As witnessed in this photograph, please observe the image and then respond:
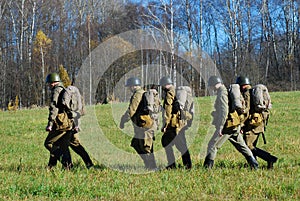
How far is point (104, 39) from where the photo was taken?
41.9 metres

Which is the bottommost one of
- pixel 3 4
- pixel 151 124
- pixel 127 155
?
pixel 127 155

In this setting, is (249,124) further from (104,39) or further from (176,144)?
(104,39)

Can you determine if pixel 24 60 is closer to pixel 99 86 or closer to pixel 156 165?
pixel 99 86

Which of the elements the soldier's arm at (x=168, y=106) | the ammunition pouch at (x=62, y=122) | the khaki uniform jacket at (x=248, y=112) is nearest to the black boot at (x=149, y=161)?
the soldier's arm at (x=168, y=106)

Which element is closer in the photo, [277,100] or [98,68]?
[277,100]

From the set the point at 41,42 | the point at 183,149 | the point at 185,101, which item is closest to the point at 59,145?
the point at 183,149

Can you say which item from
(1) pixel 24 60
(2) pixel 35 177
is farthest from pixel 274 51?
(2) pixel 35 177

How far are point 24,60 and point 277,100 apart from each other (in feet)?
97.9

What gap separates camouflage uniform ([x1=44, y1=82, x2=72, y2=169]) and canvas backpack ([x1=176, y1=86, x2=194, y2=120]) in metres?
2.30

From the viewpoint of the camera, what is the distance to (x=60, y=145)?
7996mm

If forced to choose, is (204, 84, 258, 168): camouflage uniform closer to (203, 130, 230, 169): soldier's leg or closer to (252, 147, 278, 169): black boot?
(203, 130, 230, 169): soldier's leg

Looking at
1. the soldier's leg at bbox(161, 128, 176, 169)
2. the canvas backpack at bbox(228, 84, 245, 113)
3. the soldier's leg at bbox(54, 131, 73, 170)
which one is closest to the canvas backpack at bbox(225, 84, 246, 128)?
the canvas backpack at bbox(228, 84, 245, 113)

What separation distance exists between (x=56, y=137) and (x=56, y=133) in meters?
0.08

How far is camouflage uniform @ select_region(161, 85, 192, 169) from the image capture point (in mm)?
8289
